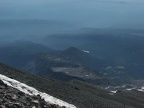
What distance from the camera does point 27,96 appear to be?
125 ft

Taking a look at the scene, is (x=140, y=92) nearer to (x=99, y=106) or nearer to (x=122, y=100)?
(x=122, y=100)

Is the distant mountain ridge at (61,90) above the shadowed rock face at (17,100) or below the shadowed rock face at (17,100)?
below

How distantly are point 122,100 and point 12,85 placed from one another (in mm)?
70527

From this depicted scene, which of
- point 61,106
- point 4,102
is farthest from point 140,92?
point 4,102

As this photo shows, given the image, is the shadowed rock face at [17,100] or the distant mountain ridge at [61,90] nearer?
the shadowed rock face at [17,100]

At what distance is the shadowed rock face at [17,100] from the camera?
111 feet

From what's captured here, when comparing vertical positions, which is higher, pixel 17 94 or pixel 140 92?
pixel 17 94

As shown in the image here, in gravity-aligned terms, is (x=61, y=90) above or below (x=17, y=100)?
below

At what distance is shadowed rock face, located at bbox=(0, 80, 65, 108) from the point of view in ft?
111

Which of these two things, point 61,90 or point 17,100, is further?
point 61,90

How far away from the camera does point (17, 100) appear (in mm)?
35938

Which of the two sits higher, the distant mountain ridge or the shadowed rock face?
the shadowed rock face

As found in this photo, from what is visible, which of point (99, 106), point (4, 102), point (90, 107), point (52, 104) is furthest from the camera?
point (99, 106)

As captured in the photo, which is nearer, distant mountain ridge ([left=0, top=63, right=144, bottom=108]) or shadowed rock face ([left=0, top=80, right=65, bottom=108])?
shadowed rock face ([left=0, top=80, right=65, bottom=108])
